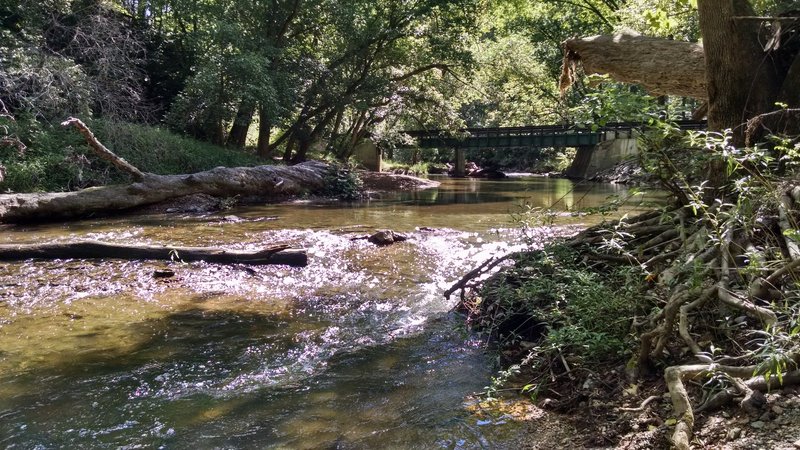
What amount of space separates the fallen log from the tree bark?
147 inches

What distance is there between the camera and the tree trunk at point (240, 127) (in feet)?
64.6

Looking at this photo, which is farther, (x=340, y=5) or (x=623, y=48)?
(x=340, y=5)

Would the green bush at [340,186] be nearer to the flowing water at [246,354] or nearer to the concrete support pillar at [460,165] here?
the flowing water at [246,354]

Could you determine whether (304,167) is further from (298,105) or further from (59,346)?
(59,346)

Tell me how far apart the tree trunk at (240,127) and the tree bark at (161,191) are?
286 centimetres

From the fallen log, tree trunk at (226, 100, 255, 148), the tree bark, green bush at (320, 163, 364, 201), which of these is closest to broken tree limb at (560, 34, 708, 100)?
the fallen log

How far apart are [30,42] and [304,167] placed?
8.40 metres

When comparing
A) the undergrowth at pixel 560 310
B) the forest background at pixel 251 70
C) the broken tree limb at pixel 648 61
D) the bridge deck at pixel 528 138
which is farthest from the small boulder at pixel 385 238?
the bridge deck at pixel 528 138

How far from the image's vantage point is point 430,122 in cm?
2608

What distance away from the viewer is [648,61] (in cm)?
618

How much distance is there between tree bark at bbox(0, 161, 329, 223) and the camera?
11.5 meters

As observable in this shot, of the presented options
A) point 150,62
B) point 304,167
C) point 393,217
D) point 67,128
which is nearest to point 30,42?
point 67,128

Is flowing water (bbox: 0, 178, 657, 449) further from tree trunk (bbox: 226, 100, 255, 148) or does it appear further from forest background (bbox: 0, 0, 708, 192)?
tree trunk (bbox: 226, 100, 255, 148)

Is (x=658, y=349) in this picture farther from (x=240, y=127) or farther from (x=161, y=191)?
(x=240, y=127)
